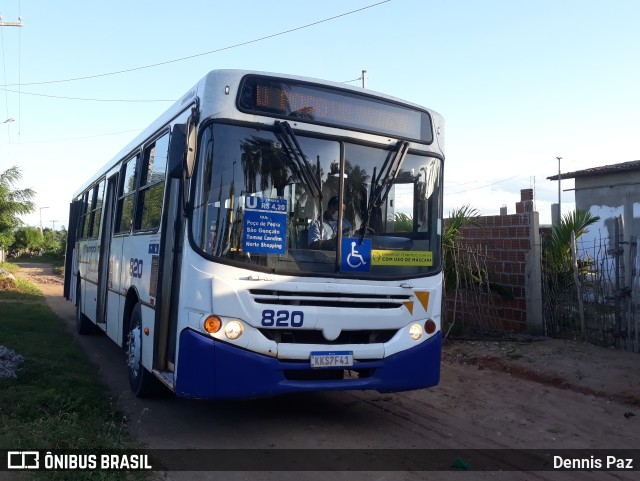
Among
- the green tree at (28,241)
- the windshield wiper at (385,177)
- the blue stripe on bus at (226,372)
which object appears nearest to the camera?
the blue stripe on bus at (226,372)

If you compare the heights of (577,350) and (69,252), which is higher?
(69,252)

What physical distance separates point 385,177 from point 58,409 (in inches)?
160

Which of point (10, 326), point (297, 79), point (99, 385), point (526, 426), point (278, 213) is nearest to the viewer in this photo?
point (278, 213)

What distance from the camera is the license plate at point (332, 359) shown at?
5609 millimetres

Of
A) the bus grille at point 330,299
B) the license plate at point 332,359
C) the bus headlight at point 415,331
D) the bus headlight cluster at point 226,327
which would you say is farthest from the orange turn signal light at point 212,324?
the bus headlight at point 415,331

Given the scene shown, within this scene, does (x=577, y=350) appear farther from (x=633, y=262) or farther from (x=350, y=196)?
(x=350, y=196)

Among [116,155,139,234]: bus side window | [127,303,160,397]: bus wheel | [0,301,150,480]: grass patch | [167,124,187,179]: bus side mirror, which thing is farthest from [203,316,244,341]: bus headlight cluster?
[116,155,139,234]: bus side window

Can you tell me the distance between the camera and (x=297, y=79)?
606 centimetres

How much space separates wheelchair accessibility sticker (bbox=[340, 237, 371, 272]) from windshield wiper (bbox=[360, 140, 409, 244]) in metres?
0.09

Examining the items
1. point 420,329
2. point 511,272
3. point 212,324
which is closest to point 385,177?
point 420,329

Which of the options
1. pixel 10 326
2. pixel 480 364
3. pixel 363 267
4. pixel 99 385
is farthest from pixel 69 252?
pixel 363 267

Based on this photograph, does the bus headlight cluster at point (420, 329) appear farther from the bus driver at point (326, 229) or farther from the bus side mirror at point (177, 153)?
the bus side mirror at point (177, 153)

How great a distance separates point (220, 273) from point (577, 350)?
20.1 ft

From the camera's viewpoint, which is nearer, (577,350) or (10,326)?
(577,350)
